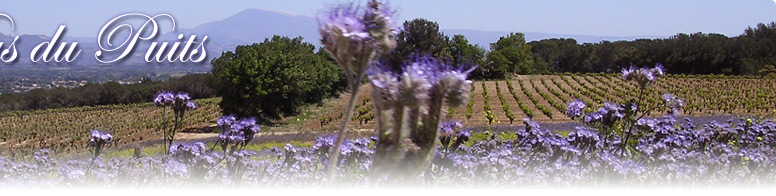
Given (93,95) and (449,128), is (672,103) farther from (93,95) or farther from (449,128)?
(93,95)

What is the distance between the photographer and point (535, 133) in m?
5.29

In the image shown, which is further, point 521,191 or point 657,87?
point 657,87

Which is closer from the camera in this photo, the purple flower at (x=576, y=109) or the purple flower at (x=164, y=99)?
the purple flower at (x=164, y=99)

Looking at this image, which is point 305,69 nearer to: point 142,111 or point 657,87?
point 142,111

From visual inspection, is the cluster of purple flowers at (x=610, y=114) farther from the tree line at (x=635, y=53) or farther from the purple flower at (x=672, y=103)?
the tree line at (x=635, y=53)

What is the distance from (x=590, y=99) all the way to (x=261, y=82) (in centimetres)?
1829

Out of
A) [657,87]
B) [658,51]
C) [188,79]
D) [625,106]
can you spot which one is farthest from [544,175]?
[658,51]

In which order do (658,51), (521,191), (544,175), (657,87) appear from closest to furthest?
(521,191), (544,175), (657,87), (658,51)

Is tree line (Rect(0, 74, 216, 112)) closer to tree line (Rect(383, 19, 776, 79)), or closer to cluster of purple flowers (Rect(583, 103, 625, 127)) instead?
tree line (Rect(383, 19, 776, 79))

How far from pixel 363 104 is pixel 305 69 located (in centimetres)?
415

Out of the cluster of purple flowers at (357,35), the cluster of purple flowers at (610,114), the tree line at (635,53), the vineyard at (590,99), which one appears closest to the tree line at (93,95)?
the vineyard at (590,99)

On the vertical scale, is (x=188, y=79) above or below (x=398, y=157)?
below

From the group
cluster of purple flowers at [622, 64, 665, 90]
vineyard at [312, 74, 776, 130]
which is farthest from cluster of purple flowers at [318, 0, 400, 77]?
vineyard at [312, 74, 776, 130]

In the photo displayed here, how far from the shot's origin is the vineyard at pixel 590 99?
30.0 meters
